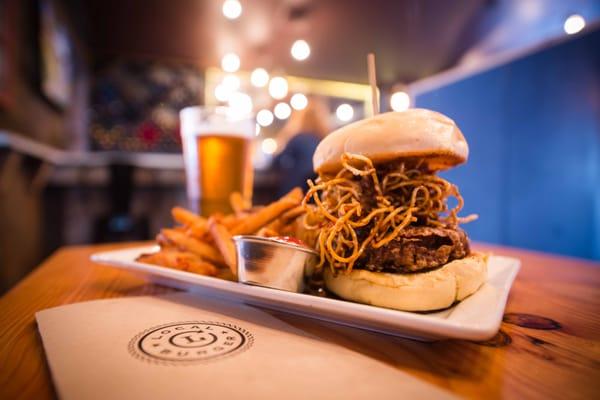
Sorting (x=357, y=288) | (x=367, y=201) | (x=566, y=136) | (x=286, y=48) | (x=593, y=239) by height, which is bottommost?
(x=593, y=239)

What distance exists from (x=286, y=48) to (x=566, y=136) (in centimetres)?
541

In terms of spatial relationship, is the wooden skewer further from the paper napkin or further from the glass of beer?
the glass of beer

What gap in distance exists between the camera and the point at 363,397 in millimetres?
525

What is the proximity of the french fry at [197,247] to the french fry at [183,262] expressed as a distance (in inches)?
0.8

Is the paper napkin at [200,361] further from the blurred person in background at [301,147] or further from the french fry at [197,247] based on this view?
the blurred person in background at [301,147]

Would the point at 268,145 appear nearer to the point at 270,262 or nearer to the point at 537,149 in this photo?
the point at 537,149

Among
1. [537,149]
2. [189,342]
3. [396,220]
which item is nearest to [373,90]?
[396,220]

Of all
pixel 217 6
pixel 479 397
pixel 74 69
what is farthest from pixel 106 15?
pixel 479 397

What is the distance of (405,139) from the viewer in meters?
1.02

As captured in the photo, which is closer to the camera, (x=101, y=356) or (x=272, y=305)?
(x=101, y=356)

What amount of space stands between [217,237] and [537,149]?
460 cm

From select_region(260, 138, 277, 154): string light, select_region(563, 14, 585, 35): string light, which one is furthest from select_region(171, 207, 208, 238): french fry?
select_region(260, 138, 277, 154): string light

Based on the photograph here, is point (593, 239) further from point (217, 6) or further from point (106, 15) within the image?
point (106, 15)

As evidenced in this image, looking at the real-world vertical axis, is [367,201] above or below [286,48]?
below
